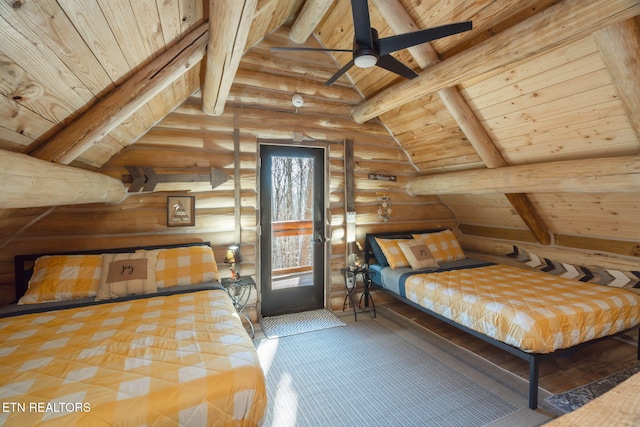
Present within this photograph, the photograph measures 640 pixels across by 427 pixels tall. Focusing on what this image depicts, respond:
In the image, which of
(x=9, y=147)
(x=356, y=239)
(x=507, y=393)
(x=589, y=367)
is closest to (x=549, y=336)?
(x=507, y=393)

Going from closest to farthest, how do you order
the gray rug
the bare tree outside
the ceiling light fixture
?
the ceiling light fixture < the gray rug < the bare tree outside

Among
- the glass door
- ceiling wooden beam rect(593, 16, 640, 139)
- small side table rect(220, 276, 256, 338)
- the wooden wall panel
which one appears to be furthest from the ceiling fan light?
small side table rect(220, 276, 256, 338)

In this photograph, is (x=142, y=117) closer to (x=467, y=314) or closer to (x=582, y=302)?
(x=467, y=314)

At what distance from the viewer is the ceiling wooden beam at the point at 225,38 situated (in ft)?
5.01

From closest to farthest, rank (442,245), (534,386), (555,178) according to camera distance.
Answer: (534,386) < (555,178) < (442,245)

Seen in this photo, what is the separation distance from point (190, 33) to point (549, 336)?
3423 millimetres

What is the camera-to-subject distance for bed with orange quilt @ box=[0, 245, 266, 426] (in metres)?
1.25

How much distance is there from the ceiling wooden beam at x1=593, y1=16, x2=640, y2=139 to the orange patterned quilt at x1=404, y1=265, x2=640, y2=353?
1569 mm

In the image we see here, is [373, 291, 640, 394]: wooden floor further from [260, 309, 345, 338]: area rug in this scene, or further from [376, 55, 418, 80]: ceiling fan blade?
[376, 55, 418, 80]: ceiling fan blade

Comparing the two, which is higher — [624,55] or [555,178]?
[624,55]

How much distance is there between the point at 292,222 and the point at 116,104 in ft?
7.92

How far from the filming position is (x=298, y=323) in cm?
370

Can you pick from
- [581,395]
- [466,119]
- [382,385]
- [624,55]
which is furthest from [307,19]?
[581,395]

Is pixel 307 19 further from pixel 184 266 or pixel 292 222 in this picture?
pixel 184 266
